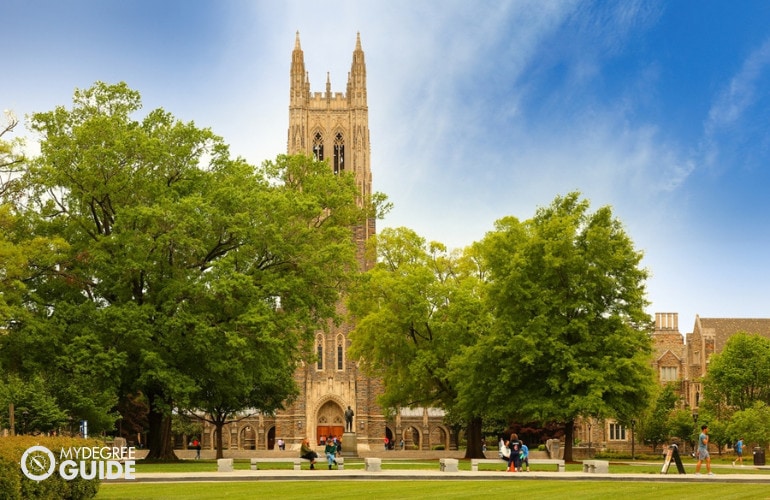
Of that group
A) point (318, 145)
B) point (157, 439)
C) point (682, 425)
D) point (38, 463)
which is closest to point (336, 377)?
point (318, 145)

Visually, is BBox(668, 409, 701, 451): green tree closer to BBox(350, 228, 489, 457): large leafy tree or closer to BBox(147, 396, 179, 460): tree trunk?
BBox(350, 228, 489, 457): large leafy tree

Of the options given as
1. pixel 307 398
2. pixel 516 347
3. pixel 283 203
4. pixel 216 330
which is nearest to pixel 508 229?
pixel 516 347

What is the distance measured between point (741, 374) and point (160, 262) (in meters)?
49.6

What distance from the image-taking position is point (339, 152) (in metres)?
98.1

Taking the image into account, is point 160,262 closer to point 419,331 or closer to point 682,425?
point 419,331

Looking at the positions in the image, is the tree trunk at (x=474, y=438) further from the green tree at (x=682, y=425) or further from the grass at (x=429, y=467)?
the green tree at (x=682, y=425)

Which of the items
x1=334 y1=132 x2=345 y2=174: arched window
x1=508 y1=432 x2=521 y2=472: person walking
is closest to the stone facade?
x1=334 y1=132 x2=345 y2=174: arched window

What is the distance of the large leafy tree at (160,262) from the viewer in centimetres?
4150

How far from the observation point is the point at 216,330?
41812 mm

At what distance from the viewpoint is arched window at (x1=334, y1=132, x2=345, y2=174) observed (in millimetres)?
97213

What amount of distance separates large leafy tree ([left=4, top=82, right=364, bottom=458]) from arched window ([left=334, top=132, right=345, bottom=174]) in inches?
1983

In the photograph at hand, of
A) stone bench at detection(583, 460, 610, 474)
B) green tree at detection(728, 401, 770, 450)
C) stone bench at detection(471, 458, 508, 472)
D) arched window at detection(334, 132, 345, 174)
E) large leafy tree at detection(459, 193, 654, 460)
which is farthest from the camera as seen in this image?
arched window at detection(334, 132, 345, 174)

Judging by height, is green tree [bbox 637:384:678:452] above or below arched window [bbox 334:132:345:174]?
below

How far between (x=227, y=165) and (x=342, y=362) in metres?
41.6
